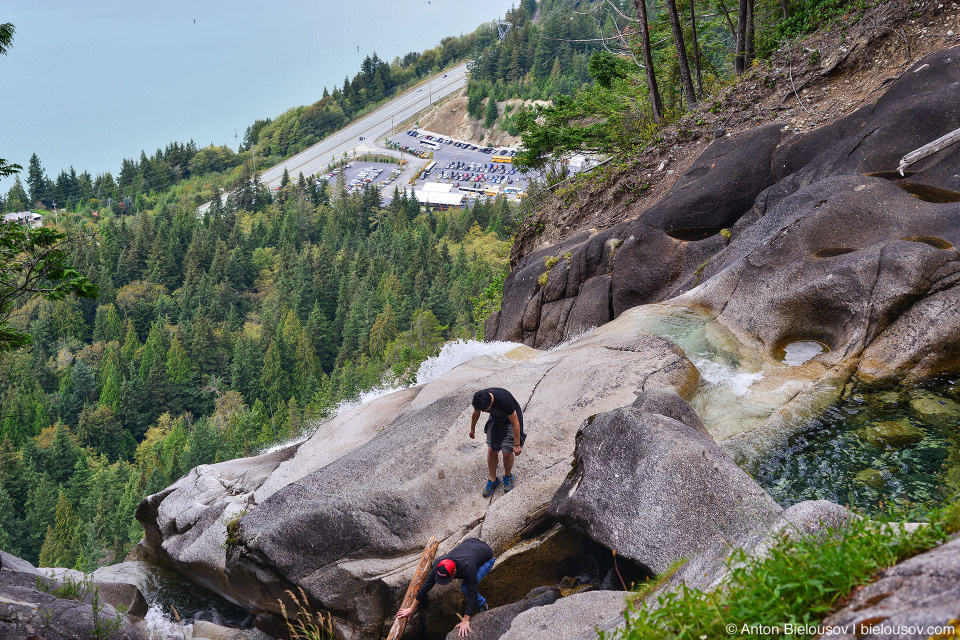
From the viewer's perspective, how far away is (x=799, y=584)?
3.95m

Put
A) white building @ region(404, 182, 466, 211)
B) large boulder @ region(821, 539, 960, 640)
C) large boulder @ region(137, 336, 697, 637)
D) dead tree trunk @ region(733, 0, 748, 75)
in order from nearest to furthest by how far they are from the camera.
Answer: large boulder @ region(821, 539, 960, 640)
large boulder @ region(137, 336, 697, 637)
dead tree trunk @ region(733, 0, 748, 75)
white building @ region(404, 182, 466, 211)

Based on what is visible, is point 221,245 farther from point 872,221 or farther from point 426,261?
point 872,221

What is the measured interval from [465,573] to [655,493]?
2.53 m

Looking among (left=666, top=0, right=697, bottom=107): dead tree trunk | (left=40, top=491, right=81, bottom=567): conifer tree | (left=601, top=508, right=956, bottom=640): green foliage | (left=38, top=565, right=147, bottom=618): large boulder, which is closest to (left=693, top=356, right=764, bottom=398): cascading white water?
(left=601, top=508, right=956, bottom=640): green foliage

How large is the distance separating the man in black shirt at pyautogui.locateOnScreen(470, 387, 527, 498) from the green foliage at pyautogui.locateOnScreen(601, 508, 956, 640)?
4.88 meters

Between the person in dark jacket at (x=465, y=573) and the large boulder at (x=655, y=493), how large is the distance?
1229 millimetres

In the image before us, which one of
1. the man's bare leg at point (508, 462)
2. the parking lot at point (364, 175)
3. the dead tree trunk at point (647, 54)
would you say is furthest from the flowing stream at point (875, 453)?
the parking lot at point (364, 175)

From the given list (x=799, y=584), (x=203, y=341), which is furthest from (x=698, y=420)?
(x=203, y=341)

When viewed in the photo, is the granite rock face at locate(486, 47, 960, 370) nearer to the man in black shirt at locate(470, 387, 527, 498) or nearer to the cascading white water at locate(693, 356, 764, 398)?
the cascading white water at locate(693, 356, 764, 398)

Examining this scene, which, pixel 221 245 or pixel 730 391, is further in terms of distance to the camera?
pixel 221 245

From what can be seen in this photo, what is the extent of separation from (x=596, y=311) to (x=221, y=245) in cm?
13586

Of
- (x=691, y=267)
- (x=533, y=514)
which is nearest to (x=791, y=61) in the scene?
(x=691, y=267)

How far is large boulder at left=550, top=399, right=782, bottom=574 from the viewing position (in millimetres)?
7152

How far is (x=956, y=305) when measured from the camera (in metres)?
10.1
